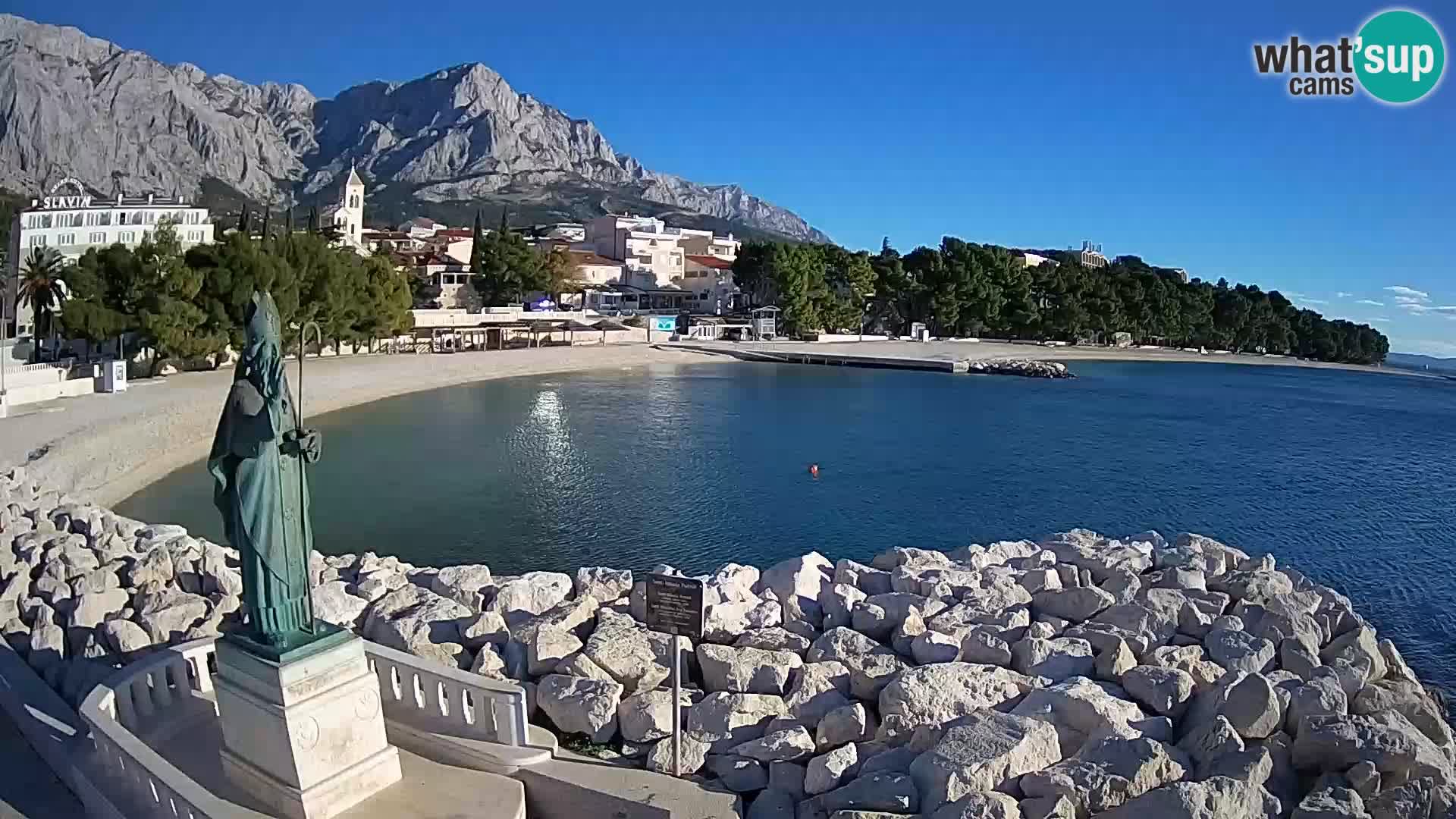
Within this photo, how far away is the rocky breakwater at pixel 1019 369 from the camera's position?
59.6 meters

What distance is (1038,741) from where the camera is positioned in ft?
20.1

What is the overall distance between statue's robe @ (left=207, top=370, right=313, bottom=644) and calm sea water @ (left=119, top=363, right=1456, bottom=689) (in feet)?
32.8

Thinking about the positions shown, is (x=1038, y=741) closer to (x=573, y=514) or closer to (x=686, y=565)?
(x=686, y=565)

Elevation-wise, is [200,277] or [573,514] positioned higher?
[200,277]

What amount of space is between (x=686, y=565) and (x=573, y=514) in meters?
4.49

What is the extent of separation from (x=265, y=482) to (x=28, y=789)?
2770 mm

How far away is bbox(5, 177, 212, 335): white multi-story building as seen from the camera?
44.3 m

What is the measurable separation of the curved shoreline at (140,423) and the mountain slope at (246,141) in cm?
8140

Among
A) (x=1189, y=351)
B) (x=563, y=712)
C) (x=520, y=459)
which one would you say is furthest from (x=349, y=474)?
(x=1189, y=351)

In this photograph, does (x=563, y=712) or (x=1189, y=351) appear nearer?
(x=563, y=712)

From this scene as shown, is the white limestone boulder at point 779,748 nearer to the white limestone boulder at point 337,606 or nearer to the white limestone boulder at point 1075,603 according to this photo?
the white limestone boulder at point 1075,603

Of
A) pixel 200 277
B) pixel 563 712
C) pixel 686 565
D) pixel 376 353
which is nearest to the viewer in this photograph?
pixel 563 712

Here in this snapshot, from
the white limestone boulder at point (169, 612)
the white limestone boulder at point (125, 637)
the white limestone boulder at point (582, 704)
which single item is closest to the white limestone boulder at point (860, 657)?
the white limestone boulder at point (582, 704)

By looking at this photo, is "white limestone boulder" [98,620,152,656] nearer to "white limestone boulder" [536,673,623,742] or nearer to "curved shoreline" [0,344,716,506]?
"curved shoreline" [0,344,716,506]
